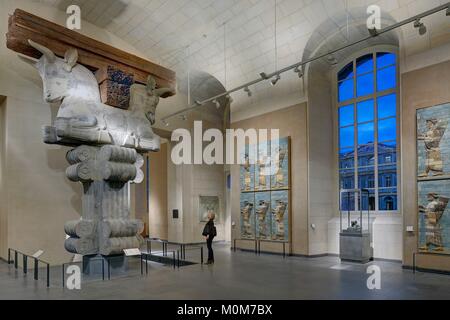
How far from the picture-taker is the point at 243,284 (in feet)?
28.9

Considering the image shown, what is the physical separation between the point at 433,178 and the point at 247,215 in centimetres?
756

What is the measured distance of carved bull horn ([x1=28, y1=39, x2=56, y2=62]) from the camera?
9.26 metres

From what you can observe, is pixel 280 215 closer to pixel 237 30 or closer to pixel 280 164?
pixel 280 164

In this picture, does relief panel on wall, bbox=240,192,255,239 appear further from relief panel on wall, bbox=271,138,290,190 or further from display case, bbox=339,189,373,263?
display case, bbox=339,189,373,263

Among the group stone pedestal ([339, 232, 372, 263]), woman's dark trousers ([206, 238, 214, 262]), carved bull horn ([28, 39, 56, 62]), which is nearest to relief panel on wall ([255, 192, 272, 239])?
stone pedestal ([339, 232, 372, 263])

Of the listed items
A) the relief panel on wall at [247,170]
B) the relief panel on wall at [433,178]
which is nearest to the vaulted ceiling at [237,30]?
the relief panel on wall at [247,170]

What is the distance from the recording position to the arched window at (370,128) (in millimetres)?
13180

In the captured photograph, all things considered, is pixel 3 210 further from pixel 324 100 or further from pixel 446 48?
pixel 446 48

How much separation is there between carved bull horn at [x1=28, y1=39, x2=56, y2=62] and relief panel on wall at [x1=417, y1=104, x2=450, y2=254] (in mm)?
10262

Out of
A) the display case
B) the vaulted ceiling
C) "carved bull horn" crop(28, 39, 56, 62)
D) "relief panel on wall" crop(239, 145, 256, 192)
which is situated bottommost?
the display case

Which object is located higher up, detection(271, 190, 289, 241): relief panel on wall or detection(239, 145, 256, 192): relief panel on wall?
detection(239, 145, 256, 192): relief panel on wall

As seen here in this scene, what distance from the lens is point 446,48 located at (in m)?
10.1

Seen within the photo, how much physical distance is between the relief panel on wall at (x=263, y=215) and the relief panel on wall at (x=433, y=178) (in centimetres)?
584

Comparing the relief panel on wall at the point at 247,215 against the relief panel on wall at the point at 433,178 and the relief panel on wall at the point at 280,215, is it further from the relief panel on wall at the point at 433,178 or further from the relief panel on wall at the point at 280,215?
the relief panel on wall at the point at 433,178
